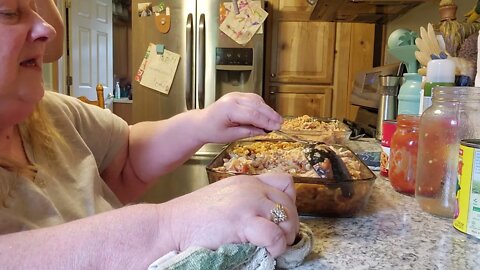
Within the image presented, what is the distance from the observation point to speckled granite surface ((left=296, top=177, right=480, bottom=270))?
50cm

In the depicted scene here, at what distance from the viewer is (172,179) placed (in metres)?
2.73

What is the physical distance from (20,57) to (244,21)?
→ 2.23m

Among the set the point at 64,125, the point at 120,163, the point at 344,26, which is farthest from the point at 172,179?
the point at 64,125

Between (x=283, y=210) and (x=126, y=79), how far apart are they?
17.3 feet

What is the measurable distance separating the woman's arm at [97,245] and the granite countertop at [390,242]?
170 millimetres

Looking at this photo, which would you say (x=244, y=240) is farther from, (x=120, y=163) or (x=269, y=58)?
(x=269, y=58)

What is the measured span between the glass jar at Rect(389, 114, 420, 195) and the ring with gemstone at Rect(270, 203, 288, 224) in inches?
17.8

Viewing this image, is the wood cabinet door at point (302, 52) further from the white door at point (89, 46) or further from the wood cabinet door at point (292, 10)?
the white door at point (89, 46)

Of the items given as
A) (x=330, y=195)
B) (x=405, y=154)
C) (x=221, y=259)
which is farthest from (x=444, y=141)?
(x=221, y=259)

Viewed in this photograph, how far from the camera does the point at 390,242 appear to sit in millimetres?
563

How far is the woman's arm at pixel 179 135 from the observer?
2.54 ft

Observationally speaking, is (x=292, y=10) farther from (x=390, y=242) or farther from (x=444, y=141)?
(x=390, y=242)

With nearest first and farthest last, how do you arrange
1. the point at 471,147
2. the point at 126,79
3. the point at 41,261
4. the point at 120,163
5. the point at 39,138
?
the point at 41,261 → the point at 471,147 → the point at 39,138 → the point at 120,163 → the point at 126,79

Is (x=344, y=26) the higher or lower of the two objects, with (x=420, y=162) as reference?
higher
